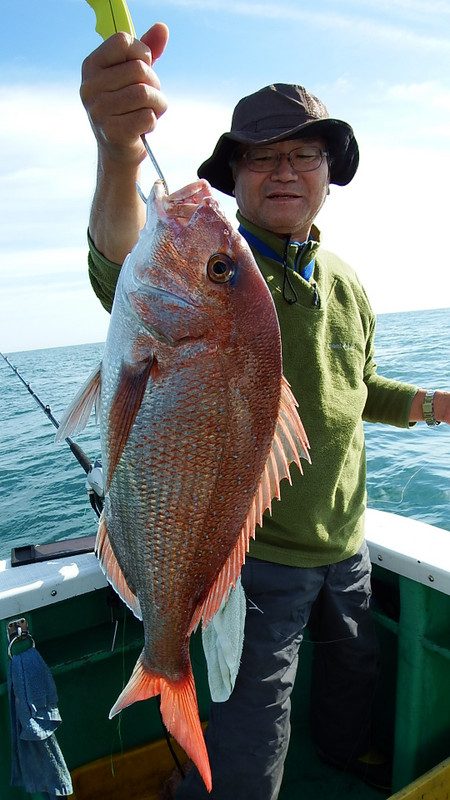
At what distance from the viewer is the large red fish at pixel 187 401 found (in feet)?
4.91

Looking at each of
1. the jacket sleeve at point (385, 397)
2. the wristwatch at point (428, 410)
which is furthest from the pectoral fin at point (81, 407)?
the wristwatch at point (428, 410)

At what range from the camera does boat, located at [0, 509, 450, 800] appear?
8.01 ft

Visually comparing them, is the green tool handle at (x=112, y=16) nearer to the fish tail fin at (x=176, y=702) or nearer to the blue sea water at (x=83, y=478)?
the fish tail fin at (x=176, y=702)

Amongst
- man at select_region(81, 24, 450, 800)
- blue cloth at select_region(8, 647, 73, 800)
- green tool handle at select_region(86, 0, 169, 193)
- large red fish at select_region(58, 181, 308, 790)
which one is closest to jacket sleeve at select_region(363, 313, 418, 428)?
man at select_region(81, 24, 450, 800)

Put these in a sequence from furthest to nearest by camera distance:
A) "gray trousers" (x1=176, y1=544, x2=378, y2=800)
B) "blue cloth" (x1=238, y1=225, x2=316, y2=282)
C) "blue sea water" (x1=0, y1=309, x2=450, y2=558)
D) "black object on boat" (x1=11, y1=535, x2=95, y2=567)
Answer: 1. "blue sea water" (x1=0, y1=309, x2=450, y2=558)
2. "black object on boat" (x1=11, y1=535, x2=95, y2=567)
3. "blue cloth" (x1=238, y1=225, x2=316, y2=282)
4. "gray trousers" (x1=176, y1=544, x2=378, y2=800)

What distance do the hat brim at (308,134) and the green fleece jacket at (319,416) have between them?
260mm

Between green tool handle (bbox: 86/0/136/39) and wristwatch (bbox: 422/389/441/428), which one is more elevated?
green tool handle (bbox: 86/0/136/39)

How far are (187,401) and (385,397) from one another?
1.61m

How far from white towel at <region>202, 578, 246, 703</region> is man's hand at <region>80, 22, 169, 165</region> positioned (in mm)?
1364

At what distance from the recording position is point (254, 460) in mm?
1556

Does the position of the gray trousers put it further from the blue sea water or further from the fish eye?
the blue sea water

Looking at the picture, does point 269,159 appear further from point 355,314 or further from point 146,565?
point 146,565

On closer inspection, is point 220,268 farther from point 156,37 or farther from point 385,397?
point 385,397

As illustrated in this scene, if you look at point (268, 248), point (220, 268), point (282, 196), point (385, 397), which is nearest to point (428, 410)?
point (385, 397)
